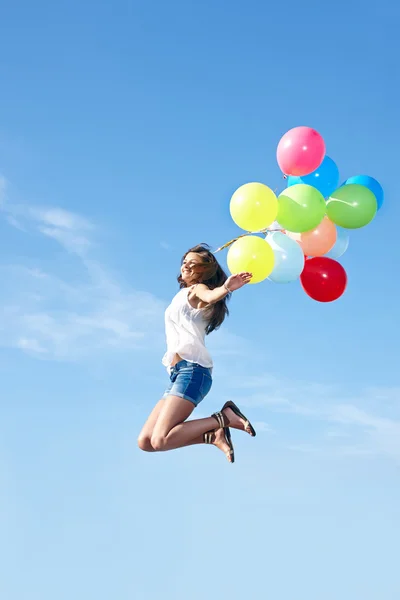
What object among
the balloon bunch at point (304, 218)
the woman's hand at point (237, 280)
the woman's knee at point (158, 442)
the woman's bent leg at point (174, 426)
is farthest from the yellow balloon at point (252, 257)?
the woman's knee at point (158, 442)

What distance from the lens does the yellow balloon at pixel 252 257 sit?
5.55 m

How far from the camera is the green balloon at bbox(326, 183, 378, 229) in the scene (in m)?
6.30

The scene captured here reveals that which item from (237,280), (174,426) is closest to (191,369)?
(174,426)

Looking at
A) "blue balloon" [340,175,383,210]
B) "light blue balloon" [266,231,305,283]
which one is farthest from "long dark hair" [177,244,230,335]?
"blue balloon" [340,175,383,210]

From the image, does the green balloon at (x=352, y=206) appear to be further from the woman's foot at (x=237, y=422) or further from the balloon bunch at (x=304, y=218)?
the woman's foot at (x=237, y=422)

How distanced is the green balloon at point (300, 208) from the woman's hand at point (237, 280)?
0.81 metres

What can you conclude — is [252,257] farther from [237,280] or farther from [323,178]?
[323,178]

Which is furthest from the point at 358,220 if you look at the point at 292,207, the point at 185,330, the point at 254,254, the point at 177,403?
the point at 177,403

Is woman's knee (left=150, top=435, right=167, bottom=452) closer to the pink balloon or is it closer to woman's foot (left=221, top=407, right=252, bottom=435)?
woman's foot (left=221, top=407, right=252, bottom=435)

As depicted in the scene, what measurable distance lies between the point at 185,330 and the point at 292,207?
4.49 ft

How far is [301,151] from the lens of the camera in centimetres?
615

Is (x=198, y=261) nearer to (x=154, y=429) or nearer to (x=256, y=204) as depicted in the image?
(x=256, y=204)

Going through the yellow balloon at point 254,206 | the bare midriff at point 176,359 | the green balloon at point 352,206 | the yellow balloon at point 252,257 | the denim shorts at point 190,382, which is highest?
the green balloon at point 352,206

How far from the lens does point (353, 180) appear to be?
662cm
